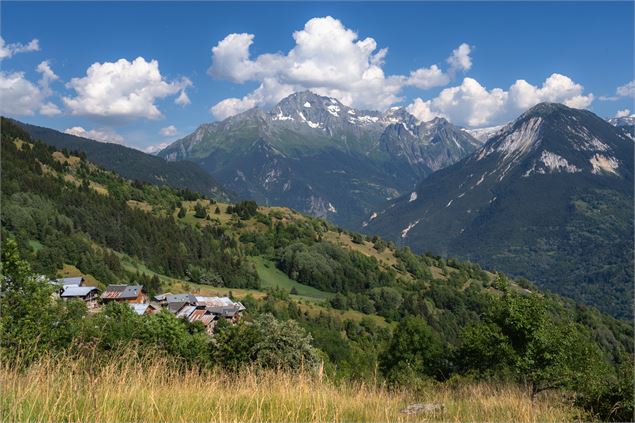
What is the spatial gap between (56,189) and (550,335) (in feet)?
486

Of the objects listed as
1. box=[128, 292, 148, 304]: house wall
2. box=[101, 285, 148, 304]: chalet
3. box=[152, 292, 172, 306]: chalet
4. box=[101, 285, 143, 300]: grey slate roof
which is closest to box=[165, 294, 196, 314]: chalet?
box=[152, 292, 172, 306]: chalet

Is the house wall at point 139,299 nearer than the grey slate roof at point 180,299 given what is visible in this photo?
Yes

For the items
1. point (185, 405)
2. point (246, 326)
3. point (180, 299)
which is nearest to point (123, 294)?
point (180, 299)

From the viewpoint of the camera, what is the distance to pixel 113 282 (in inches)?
4213

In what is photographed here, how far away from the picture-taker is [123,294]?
90.1 m

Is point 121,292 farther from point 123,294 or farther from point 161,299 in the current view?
point 161,299

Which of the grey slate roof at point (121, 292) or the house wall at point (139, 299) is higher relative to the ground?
the grey slate roof at point (121, 292)

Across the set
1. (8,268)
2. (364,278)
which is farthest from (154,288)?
(8,268)

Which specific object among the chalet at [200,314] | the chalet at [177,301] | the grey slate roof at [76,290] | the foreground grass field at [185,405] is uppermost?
the foreground grass field at [185,405]

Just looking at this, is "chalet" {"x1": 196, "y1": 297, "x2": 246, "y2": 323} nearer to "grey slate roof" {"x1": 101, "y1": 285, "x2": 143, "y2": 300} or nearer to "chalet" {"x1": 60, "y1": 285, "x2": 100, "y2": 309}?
"grey slate roof" {"x1": 101, "y1": 285, "x2": 143, "y2": 300}

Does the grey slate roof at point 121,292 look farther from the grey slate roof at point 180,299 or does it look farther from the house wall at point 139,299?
the grey slate roof at point 180,299

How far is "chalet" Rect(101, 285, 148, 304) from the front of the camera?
8819cm

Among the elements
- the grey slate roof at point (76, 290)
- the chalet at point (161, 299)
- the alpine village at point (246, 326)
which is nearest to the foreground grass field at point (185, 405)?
the alpine village at point (246, 326)

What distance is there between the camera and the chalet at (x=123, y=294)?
88188 mm
